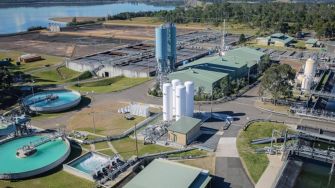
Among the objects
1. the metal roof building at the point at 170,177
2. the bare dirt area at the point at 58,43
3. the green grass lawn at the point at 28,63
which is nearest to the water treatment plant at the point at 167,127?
the metal roof building at the point at 170,177

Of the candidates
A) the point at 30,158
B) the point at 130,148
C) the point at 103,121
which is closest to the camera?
the point at 30,158

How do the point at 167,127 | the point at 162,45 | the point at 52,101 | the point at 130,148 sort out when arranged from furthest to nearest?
1. the point at 52,101
2. the point at 162,45
3. the point at 167,127
4. the point at 130,148

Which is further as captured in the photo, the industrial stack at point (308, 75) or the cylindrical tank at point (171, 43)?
the cylindrical tank at point (171, 43)

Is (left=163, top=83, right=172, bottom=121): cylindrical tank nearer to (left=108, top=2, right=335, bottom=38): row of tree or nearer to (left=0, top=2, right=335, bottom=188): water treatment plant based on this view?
(left=0, top=2, right=335, bottom=188): water treatment plant

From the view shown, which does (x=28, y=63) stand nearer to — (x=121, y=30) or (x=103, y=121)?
(x=103, y=121)

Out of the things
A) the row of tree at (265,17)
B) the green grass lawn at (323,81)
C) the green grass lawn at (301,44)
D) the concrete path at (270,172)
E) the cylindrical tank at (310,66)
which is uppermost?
the row of tree at (265,17)

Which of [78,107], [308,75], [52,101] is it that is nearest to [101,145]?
[78,107]

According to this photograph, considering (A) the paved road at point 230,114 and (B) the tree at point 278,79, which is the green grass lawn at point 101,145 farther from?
(B) the tree at point 278,79
